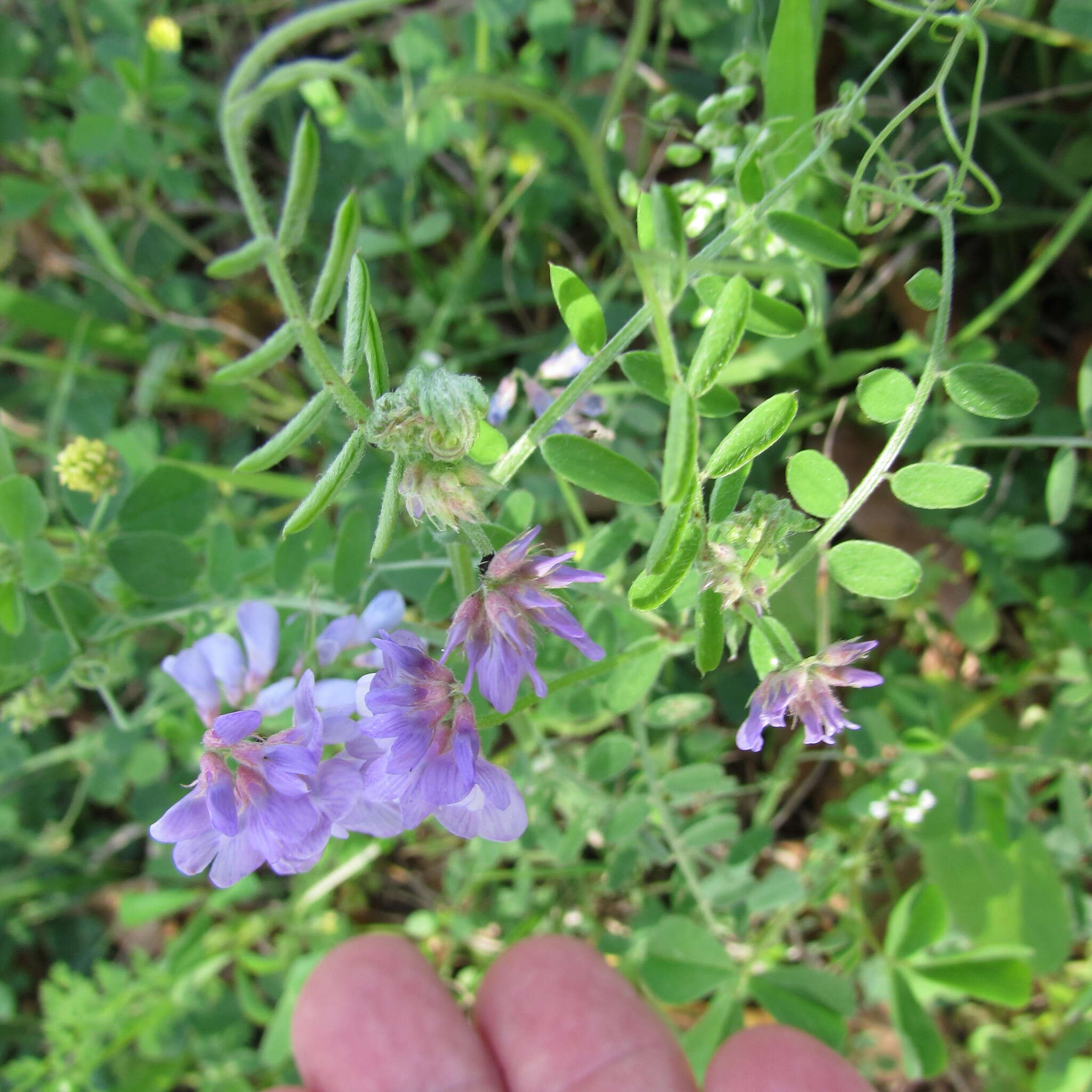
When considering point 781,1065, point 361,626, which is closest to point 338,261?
point 361,626

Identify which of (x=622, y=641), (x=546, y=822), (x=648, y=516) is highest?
(x=648, y=516)

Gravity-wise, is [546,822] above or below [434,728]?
below

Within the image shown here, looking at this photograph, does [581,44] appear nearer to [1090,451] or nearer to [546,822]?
[1090,451]

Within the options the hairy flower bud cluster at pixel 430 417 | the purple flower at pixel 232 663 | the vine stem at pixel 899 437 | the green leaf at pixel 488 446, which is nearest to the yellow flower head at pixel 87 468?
the purple flower at pixel 232 663

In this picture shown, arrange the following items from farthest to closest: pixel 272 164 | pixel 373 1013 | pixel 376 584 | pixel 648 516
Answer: pixel 272 164
pixel 373 1013
pixel 648 516
pixel 376 584

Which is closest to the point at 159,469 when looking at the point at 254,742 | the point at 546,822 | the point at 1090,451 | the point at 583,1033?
the point at 254,742

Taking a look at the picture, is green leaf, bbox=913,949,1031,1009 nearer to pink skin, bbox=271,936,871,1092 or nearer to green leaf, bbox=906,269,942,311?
pink skin, bbox=271,936,871,1092
